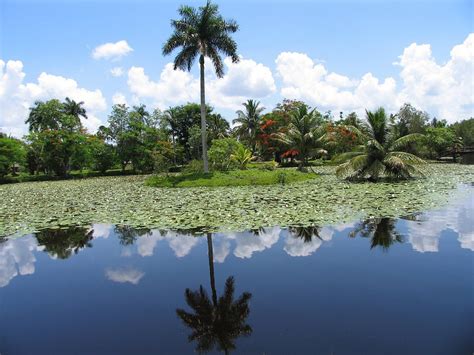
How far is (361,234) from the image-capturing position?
363 inches

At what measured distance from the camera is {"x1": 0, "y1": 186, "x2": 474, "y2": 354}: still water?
14.5 feet

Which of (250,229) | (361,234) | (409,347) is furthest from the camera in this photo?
(250,229)

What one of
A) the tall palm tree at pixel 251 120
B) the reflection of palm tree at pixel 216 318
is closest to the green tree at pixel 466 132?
the tall palm tree at pixel 251 120

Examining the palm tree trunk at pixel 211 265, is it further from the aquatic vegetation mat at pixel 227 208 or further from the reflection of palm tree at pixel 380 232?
the reflection of palm tree at pixel 380 232

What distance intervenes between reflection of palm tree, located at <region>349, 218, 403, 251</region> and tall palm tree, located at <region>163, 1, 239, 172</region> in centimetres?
1537

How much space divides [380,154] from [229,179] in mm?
9660

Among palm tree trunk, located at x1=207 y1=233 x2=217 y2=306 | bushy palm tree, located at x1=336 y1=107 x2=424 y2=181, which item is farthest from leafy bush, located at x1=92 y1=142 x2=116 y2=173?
palm tree trunk, located at x1=207 y1=233 x2=217 y2=306

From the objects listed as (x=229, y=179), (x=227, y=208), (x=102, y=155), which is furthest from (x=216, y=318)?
(x=102, y=155)

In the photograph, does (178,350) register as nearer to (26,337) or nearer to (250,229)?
(26,337)

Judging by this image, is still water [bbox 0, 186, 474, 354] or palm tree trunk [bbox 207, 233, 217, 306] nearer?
still water [bbox 0, 186, 474, 354]

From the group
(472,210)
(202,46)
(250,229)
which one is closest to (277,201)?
(250,229)

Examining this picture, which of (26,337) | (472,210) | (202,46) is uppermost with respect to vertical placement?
(202,46)

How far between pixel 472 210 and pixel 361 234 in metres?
5.22

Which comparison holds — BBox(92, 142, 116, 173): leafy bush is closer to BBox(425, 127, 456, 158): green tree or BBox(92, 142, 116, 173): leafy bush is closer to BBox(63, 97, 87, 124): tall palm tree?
BBox(63, 97, 87, 124): tall palm tree
